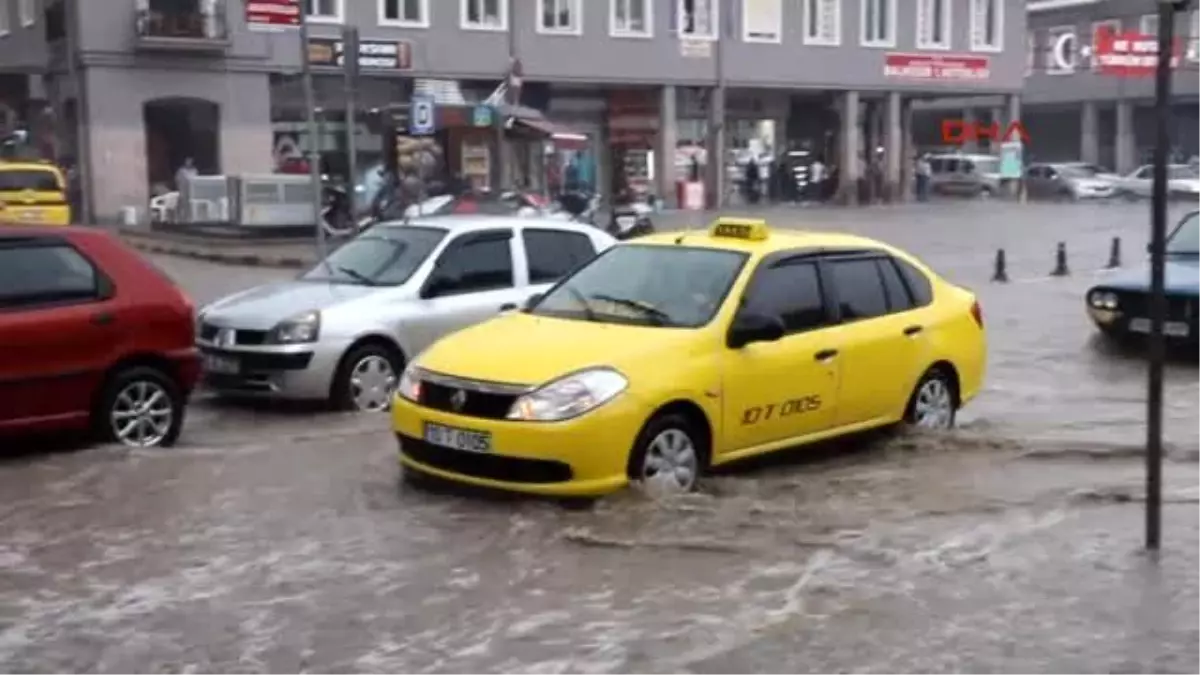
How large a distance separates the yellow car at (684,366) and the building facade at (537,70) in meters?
28.2

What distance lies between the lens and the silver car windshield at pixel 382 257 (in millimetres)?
12906

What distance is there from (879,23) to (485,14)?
14.9 metres

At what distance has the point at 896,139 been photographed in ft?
179

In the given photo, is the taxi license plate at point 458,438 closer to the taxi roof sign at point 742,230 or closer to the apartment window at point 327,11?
the taxi roof sign at point 742,230

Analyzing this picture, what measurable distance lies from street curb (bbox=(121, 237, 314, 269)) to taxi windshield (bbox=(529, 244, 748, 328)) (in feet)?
50.5

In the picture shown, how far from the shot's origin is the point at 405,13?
43.1 m

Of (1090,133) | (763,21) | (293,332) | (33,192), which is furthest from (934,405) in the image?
(1090,133)

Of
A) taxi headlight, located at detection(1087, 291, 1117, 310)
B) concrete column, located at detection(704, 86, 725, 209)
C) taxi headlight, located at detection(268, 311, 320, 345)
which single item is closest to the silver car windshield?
taxi headlight, located at detection(268, 311, 320, 345)

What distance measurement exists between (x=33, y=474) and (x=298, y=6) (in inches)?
339

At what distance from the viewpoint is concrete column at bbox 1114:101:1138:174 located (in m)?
69.0

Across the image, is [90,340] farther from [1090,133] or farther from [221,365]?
[1090,133]

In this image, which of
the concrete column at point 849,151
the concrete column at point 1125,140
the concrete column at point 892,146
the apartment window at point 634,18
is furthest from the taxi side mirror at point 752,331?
the concrete column at point 1125,140

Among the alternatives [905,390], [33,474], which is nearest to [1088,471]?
[905,390]

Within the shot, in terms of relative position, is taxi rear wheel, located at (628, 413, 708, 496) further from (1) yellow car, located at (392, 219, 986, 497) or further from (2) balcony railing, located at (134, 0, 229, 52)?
(2) balcony railing, located at (134, 0, 229, 52)
